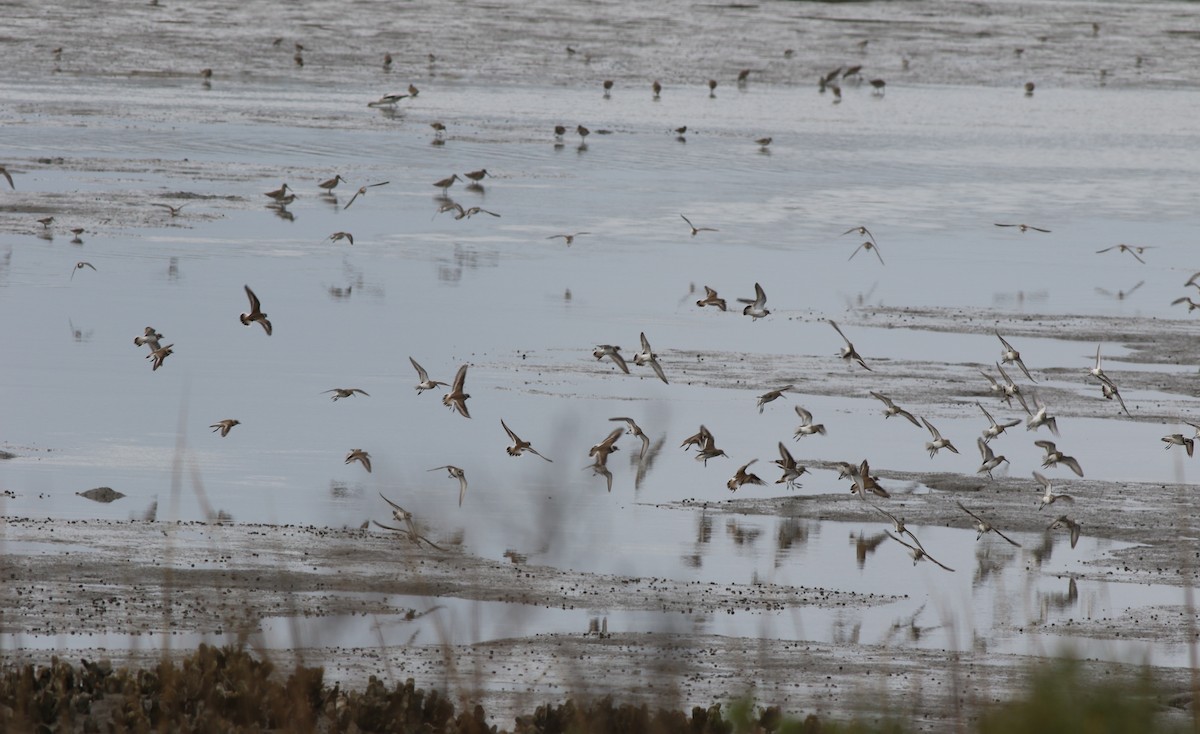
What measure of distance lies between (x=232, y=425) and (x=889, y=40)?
56.0 metres

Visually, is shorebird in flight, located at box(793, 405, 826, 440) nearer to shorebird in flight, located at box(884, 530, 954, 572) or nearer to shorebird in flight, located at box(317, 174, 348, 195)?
shorebird in flight, located at box(884, 530, 954, 572)

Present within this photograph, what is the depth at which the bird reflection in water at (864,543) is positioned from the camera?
47.3 ft

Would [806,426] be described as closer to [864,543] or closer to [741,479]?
[741,479]

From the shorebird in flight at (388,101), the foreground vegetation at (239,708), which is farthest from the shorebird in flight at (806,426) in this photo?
the shorebird in flight at (388,101)

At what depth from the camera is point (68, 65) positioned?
165 ft

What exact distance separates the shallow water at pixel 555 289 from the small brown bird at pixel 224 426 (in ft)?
0.50

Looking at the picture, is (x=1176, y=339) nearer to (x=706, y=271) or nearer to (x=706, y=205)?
(x=706, y=271)

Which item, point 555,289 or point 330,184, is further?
point 330,184

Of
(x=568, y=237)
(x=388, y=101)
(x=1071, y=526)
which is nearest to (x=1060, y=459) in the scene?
(x=1071, y=526)

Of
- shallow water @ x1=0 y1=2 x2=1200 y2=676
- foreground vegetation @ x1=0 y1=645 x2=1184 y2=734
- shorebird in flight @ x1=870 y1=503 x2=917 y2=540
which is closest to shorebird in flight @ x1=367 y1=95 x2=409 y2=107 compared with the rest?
shallow water @ x1=0 y1=2 x2=1200 y2=676

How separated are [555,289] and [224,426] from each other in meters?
9.74

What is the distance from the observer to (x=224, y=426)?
16.2 metres

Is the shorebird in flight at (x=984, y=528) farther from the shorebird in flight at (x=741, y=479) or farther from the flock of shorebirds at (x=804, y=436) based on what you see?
the shorebird in flight at (x=741, y=479)

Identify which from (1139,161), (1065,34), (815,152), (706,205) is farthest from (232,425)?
(1065,34)
